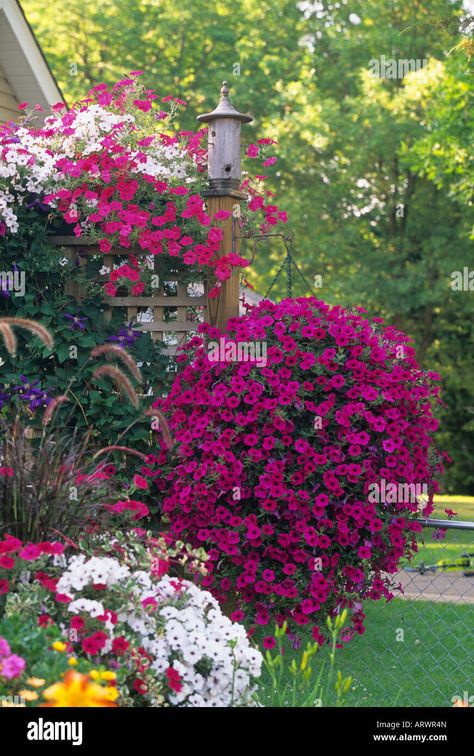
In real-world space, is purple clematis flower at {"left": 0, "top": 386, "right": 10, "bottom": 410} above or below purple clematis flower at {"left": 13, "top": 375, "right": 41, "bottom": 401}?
below

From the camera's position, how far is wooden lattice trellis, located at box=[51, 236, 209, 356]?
16.6 ft

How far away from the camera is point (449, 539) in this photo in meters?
10.1

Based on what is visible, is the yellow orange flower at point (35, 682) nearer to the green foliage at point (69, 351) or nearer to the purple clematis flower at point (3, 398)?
the green foliage at point (69, 351)

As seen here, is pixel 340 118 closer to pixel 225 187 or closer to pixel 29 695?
pixel 225 187

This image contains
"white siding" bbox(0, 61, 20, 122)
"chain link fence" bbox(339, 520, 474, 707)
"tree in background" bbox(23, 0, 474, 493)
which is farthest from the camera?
"tree in background" bbox(23, 0, 474, 493)

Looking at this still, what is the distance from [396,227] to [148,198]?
1234 cm

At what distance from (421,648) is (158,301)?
244 cm

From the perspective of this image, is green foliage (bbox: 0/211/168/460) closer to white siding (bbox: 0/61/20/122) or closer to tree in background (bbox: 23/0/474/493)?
white siding (bbox: 0/61/20/122)

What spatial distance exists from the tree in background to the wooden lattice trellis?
8.83 meters

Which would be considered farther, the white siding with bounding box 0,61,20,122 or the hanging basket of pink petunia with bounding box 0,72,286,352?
the white siding with bounding box 0,61,20,122

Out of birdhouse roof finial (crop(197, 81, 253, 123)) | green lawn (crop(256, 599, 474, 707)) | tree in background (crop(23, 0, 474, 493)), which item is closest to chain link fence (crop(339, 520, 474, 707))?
green lawn (crop(256, 599, 474, 707))

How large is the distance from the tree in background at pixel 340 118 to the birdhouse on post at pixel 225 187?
338 inches

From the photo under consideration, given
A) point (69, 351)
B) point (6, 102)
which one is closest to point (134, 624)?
point (69, 351)

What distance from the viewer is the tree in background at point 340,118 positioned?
15.4 m
